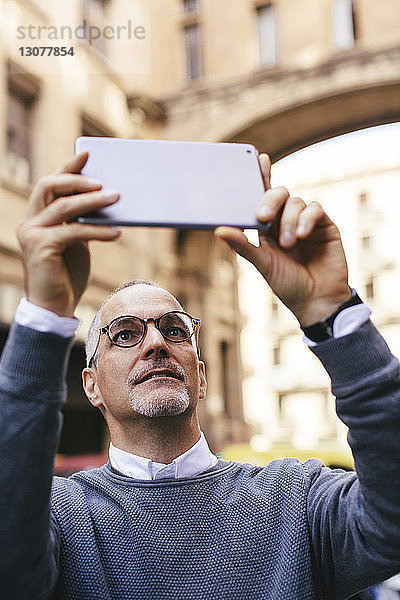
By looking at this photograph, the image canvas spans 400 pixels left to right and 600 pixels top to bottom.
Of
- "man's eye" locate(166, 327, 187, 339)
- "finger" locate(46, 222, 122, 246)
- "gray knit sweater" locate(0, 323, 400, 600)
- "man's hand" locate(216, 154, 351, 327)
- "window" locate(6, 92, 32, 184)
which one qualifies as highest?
"window" locate(6, 92, 32, 184)

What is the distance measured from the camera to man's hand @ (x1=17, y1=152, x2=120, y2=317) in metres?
1.35

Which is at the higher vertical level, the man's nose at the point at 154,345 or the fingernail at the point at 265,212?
the fingernail at the point at 265,212

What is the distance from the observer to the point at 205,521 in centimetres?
182

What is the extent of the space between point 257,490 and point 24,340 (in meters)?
0.85

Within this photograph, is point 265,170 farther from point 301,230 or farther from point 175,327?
point 175,327

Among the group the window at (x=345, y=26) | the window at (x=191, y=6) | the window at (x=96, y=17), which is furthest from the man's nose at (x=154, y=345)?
the window at (x=191, y=6)

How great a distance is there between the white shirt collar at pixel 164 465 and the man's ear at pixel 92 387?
0.24 metres

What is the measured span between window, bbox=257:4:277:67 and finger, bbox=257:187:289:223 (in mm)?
14792

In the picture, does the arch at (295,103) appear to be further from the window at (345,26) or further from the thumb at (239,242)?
the thumb at (239,242)

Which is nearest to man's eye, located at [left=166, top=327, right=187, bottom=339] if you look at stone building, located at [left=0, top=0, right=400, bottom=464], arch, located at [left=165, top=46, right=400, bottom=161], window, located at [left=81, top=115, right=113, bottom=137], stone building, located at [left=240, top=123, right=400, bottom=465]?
stone building, located at [left=0, top=0, right=400, bottom=464]

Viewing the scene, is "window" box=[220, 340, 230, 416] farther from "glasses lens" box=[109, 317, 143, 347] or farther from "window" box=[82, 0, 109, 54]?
"glasses lens" box=[109, 317, 143, 347]

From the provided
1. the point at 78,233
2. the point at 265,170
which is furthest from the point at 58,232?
the point at 265,170

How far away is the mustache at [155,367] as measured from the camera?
6.55 feet

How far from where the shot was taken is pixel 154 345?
2.03 metres
